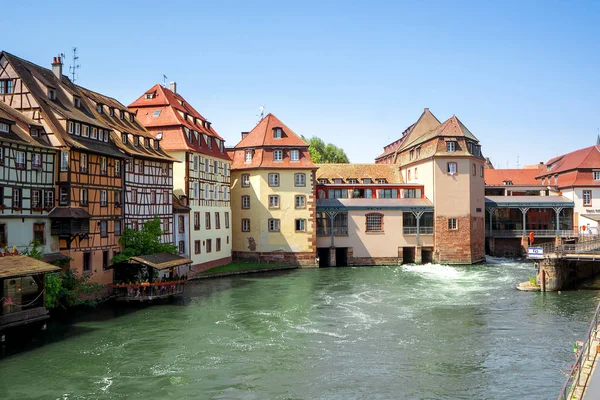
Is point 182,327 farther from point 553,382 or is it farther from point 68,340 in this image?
point 553,382

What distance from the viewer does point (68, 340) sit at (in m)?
24.2

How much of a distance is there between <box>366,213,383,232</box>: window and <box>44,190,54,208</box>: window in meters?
31.5

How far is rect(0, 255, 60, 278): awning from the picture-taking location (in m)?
23.8

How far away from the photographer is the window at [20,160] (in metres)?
29.3

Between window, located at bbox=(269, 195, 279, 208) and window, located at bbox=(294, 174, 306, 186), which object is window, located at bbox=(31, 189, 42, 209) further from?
window, located at bbox=(294, 174, 306, 186)

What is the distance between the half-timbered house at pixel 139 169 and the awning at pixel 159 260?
366 cm

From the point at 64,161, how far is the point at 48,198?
227 centimetres

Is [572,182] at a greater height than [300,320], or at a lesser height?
greater

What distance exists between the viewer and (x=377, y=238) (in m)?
55.1

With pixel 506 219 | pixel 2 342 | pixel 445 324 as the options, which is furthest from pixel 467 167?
pixel 2 342

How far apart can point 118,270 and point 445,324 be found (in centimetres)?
2030

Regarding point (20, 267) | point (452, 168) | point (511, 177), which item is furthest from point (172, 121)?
point (511, 177)

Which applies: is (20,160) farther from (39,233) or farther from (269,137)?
(269,137)

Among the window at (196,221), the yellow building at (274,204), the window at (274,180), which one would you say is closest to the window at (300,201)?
the yellow building at (274,204)
